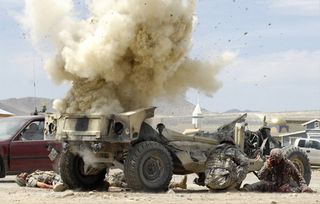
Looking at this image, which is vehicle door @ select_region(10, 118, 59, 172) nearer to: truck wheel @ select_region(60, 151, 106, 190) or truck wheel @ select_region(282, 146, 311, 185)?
truck wheel @ select_region(60, 151, 106, 190)

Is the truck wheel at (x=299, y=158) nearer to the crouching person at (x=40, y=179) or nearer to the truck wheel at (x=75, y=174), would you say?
the truck wheel at (x=75, y=174)

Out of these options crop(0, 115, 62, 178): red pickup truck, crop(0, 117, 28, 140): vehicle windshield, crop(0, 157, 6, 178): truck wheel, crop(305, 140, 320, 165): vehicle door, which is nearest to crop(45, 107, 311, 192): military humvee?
crop(0, 115, 62, 178): red pickup truck

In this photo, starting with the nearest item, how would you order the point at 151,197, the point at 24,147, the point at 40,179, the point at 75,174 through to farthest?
1. the point at 151,197
2. the point at 75,174
3. the point at 40,179
4. the point at 24,147

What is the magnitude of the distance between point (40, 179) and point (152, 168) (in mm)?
3371

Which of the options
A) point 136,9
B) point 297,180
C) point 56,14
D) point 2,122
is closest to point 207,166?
point 297,180

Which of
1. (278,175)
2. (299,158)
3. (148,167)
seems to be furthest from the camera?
(299,158)

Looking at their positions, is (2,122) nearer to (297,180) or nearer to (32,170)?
(32,170)

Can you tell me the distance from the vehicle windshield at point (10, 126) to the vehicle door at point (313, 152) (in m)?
18.2

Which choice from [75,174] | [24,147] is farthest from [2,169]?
[75,174]

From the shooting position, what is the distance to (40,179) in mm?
16750

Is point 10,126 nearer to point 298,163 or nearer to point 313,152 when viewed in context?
point 298,163

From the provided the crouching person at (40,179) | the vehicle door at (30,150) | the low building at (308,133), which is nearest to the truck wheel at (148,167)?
the crouching person at (40,179)

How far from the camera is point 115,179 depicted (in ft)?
54.2

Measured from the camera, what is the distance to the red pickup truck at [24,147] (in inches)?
706
